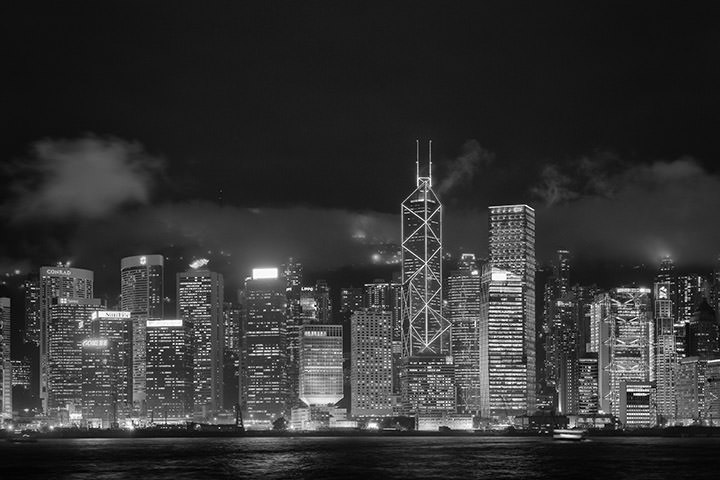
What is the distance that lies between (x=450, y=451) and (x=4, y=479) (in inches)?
2859

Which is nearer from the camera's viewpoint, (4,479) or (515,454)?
(4,479)

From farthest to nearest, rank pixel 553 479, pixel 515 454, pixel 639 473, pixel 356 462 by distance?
pixel 515 454 → pixel 356 462 → pixel 639 473 → pixel 553 479

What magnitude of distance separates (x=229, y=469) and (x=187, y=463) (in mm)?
15439

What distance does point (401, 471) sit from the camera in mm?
126938

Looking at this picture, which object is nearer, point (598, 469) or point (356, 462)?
point (598, 469)

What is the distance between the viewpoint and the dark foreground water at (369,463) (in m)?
124

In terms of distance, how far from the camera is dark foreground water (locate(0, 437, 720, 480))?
4899 inches

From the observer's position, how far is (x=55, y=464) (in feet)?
485

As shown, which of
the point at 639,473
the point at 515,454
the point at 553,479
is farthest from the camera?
the point at 515,454

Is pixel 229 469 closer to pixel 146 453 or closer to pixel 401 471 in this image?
pixel 401 471

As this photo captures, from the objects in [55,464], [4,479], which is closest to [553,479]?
[4,479]

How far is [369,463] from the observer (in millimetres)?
143750

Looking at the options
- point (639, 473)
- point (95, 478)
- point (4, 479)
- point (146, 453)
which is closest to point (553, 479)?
point (639, 473)

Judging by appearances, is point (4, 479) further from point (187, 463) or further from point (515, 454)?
point (515, 454)
